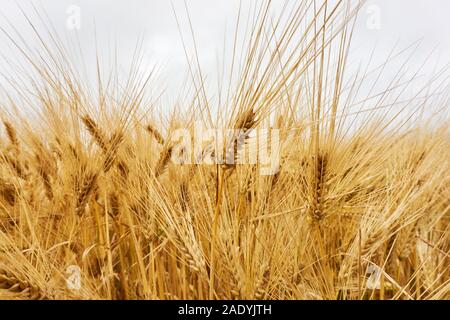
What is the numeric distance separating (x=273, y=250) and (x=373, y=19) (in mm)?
497

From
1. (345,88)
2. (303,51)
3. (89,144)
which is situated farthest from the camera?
(89,144)

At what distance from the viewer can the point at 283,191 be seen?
0.88m

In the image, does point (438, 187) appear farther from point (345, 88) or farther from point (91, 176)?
point (91, 176)

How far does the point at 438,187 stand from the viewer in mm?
880

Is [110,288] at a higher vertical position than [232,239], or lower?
lower

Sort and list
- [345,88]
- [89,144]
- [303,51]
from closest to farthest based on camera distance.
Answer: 1. [303,51]
2. [345,88]
3. [89,144]

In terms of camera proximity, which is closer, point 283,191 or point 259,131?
point 259,131

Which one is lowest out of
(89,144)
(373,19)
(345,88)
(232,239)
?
(232,239)

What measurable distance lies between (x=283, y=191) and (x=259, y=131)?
0.17m
